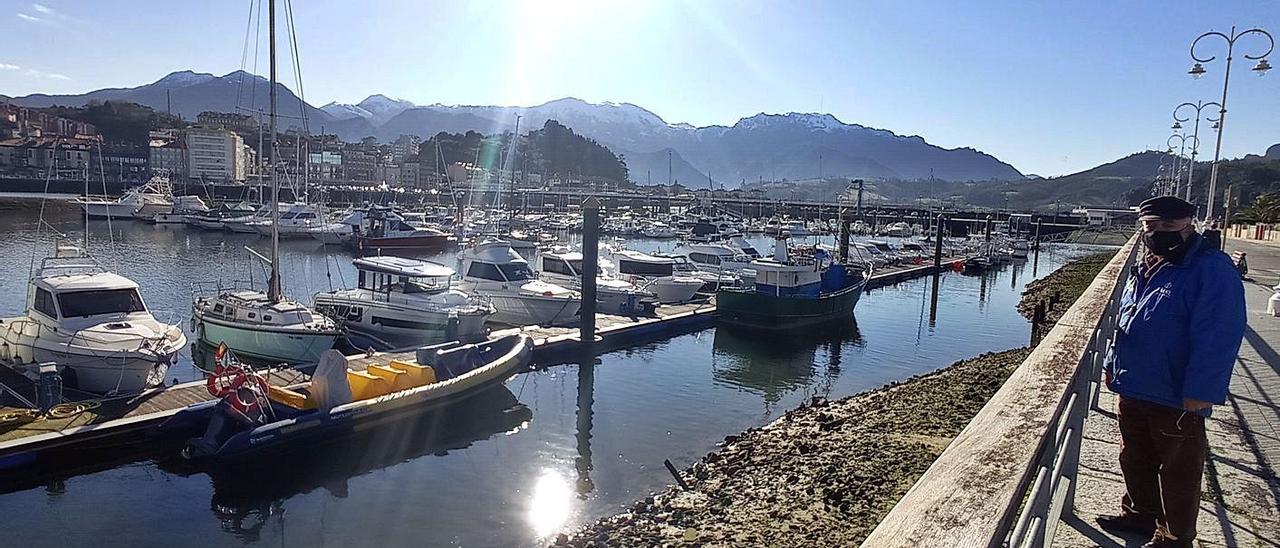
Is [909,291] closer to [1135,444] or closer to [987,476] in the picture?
[1135,444]

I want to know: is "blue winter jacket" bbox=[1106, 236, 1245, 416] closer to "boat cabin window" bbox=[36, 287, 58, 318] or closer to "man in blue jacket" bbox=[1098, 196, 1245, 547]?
"man in blue jacket" bbox=[1098, 196, 1245, 547]

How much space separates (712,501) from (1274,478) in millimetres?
6864

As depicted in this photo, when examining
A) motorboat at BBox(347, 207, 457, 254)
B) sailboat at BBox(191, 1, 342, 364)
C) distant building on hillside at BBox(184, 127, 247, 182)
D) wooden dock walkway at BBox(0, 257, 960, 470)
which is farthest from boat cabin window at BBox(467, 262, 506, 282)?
distant building on hillside at BBox(184, 127, 247, 182)

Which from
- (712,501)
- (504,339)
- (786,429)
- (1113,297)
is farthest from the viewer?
(504,339)

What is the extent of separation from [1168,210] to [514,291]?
2320 cm

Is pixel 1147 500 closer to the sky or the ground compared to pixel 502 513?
closer to the sky

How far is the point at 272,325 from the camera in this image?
18.9 metres

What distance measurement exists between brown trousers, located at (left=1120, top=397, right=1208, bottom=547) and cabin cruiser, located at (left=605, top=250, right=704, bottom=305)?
26.5 m

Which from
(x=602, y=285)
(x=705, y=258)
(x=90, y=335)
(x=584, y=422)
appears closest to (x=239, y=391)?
(x=90, y=335)

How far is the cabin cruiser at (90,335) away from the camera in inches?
576

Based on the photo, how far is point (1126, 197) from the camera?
182 meters

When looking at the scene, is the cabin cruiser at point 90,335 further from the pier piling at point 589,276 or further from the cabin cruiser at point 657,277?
the cabin cruiser at point 657,277

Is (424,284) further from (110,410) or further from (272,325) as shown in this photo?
(110,410)

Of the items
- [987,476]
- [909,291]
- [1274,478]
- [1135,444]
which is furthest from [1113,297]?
[909,291]
